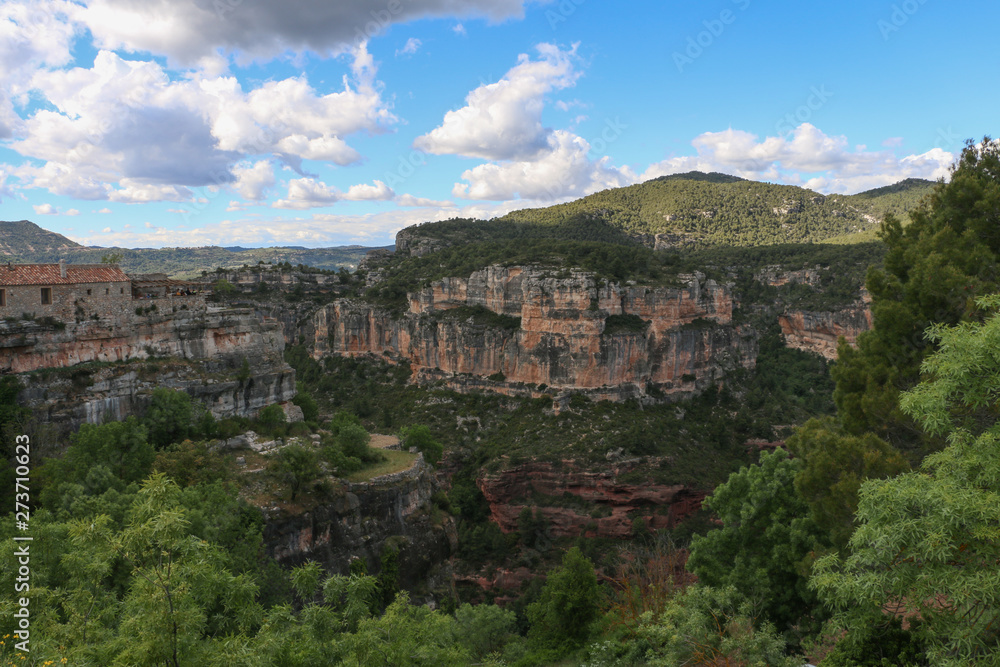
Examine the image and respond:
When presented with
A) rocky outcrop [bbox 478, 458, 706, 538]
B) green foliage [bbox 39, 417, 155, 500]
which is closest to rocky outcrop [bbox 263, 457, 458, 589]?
green foliage [bbox 39, 417, 155, 500]

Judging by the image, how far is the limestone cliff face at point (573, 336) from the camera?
2208 inches

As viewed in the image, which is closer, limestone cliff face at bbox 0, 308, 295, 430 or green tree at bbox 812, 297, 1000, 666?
green tree at bbox 812, 297, 1000, 666

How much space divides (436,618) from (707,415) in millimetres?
50395

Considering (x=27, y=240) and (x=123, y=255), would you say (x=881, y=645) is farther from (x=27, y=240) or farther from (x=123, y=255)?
(x=27, y=240)

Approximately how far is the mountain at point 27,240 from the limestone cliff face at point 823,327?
15422 centimetres

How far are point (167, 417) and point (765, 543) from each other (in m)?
26.5

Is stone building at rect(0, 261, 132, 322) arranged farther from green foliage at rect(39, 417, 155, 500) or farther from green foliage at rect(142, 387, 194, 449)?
green foliage at rect(39, 417, 155, 500)

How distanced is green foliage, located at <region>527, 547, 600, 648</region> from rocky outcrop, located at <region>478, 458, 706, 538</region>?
2149 centimetres

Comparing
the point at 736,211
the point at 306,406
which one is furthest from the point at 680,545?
the point at 736,211

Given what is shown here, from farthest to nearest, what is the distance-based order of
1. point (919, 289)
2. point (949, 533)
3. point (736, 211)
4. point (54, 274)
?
point (736, 211)
point (54, 274)
point (919, 289)
point (949, 533)

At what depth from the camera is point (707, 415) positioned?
58.1 meters

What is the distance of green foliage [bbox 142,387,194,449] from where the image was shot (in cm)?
2600

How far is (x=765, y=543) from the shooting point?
66.4 ft

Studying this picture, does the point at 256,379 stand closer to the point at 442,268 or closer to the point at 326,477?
the point at 326,477
